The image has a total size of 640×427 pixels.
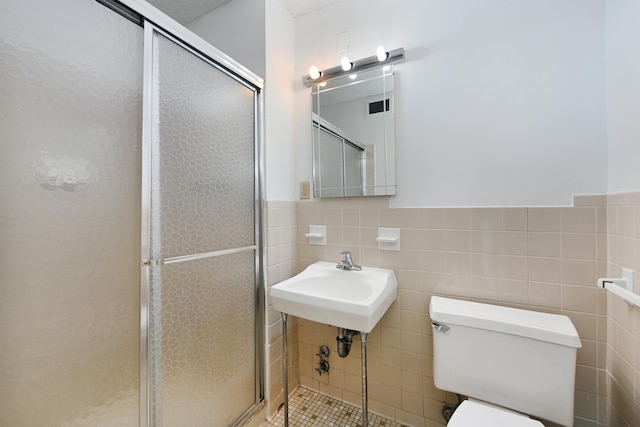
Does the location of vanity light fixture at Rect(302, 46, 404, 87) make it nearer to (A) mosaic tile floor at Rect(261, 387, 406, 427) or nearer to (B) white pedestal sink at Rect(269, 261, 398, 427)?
(B) white pedestal sink at Rect(269, 261, 398, 427)

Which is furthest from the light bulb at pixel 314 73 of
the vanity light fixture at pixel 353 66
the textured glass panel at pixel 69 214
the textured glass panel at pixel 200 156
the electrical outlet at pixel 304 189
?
the textured glass panel at pixel 69 214

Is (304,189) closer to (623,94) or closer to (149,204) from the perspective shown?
(149,204)

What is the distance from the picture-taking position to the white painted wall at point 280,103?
1513 millimetres

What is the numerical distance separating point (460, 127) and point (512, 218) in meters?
0.51

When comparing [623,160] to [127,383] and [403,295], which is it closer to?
[403,295]

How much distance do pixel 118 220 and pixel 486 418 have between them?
4.88 ft

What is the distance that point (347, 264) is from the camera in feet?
4.82

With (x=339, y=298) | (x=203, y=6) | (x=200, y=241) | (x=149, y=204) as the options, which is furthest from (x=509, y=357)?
(x=203, y=6)

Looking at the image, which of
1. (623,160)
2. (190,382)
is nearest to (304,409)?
(190,382)

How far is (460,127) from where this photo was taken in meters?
→ 1.28

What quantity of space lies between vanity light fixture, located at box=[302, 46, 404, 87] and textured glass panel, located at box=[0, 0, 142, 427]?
943 mm

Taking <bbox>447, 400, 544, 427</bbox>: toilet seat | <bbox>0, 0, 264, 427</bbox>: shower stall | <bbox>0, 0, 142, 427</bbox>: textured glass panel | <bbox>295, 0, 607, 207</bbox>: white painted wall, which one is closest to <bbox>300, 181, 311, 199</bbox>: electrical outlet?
<bbox>0, 0, 264, 427</bbox>: shower stall

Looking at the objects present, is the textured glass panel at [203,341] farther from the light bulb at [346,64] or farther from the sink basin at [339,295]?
the light bulb at [346,64]

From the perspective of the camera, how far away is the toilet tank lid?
925 millimetres
